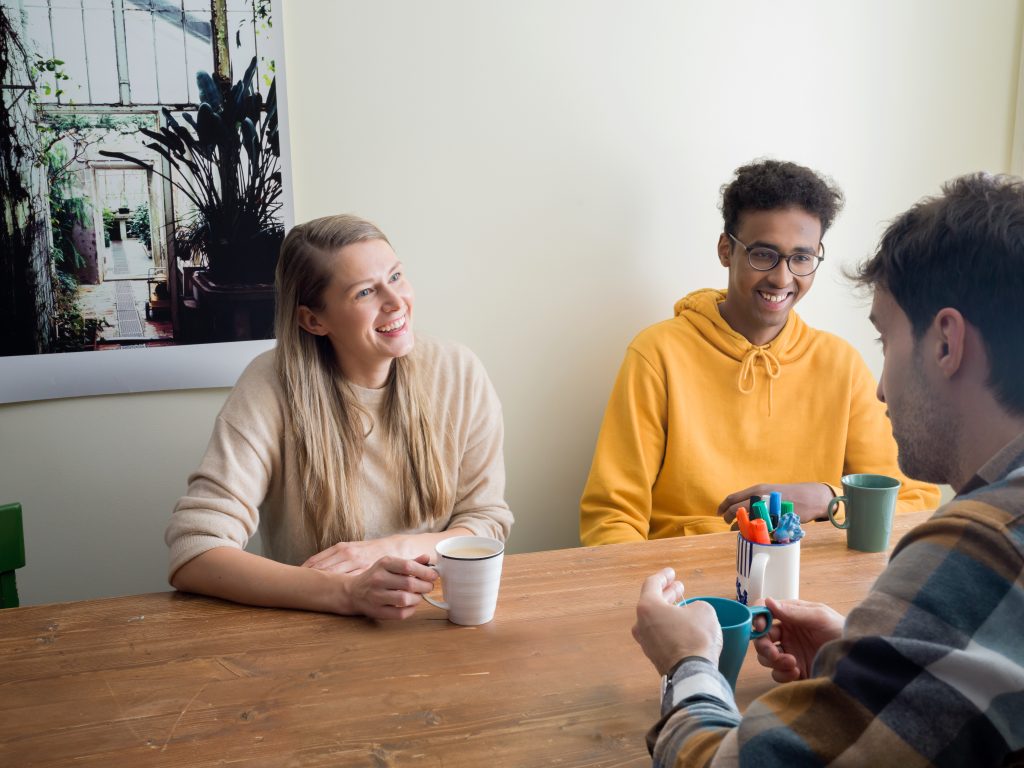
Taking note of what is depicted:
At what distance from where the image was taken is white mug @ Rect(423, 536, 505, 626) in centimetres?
118

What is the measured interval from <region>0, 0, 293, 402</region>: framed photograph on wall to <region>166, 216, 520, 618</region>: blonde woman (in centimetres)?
38

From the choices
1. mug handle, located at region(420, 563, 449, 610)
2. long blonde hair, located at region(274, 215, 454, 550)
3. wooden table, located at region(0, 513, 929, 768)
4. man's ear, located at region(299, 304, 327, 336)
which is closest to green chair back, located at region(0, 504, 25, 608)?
wooden table, located at region(0, 513, 929, 768)

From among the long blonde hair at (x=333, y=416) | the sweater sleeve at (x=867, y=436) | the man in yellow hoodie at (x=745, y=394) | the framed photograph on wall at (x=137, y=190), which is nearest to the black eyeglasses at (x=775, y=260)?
the man in yellow hoodie at (x=745, y=394)

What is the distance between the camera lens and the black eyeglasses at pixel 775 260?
2.01 m

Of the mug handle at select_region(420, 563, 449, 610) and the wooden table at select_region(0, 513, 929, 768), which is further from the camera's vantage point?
the mug handle at select_region(420, 563, 449, 610)

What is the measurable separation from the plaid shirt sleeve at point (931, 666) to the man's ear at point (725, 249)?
149 cm

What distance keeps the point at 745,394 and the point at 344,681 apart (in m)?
→ 1.33

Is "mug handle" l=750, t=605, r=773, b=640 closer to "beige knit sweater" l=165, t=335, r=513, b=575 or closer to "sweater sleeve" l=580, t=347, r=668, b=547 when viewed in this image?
"beige knit sweater" l=165, t=335, r=513, b=575

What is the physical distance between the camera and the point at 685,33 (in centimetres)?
226

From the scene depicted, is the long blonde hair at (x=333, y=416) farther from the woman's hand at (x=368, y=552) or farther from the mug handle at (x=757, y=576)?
the mug handle at (x=757, y=576)

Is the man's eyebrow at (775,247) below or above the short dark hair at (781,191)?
below

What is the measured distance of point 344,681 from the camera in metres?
1.05

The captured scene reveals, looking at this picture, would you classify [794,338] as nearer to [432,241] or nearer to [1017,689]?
[432,241]

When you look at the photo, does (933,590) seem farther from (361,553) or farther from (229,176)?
(229,176)
